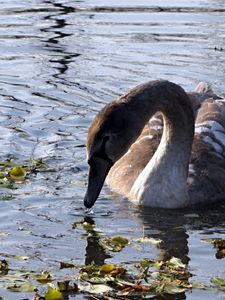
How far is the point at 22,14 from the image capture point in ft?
65.9

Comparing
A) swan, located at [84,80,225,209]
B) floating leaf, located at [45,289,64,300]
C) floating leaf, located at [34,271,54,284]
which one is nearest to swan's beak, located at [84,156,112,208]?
swan, located at [84,80,225,209]

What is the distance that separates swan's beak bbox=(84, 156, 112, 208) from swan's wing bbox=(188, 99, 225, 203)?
135 centimetres

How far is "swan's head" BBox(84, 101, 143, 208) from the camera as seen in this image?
10.2 meters

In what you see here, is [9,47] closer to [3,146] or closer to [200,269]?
[3,146]

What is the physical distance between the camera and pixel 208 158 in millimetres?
11922

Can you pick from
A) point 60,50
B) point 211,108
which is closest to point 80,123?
point 211,108

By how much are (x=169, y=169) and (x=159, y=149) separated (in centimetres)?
29

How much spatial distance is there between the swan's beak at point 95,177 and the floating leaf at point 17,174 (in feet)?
4.63

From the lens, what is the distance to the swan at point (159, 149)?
10.4 meters

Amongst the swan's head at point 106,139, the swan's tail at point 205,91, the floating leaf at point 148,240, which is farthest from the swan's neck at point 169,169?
the swan's tail at point 205,91

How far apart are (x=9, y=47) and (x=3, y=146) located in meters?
5.18

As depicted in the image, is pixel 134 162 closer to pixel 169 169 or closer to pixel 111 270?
pixel 169 169

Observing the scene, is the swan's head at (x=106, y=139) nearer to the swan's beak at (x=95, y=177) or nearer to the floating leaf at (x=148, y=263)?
the swan's beak at (x=95, y=177)

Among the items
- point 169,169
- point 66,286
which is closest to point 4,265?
point 66,286
